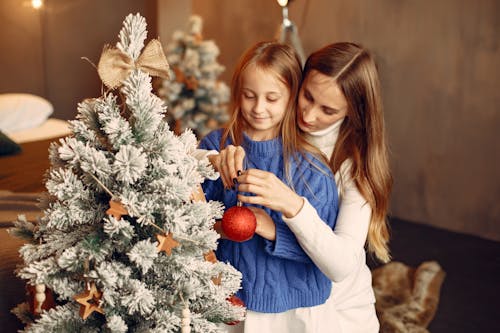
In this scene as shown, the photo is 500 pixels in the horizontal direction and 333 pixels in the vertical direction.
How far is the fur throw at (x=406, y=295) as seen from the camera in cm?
277

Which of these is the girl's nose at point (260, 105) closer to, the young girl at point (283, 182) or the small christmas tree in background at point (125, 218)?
the young girl at point (283, 182)

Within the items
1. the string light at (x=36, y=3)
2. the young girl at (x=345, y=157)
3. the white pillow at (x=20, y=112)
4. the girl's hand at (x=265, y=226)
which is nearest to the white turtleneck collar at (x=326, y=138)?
the young girl at (x=345, y=157)

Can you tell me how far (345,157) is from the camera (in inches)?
58.2

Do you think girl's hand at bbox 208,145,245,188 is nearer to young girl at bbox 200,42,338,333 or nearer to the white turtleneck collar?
young girl at bbox 200,42,338,333

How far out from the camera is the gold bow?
1.01m

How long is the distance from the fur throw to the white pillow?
219 cm

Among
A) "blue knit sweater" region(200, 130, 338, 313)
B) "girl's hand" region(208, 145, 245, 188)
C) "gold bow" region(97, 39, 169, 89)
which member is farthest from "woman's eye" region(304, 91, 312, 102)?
"gold bow" region(97, 39, 169, 89)

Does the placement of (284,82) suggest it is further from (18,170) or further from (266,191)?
(18,170)

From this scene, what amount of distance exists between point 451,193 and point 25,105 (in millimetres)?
2769

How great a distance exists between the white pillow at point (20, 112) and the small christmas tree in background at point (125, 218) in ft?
9.11

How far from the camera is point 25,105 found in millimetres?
3725

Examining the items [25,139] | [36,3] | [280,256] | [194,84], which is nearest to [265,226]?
[280,256]

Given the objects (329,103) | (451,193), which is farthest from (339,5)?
(329,103)

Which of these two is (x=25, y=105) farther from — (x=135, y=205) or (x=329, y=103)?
(x=135, y=205)
